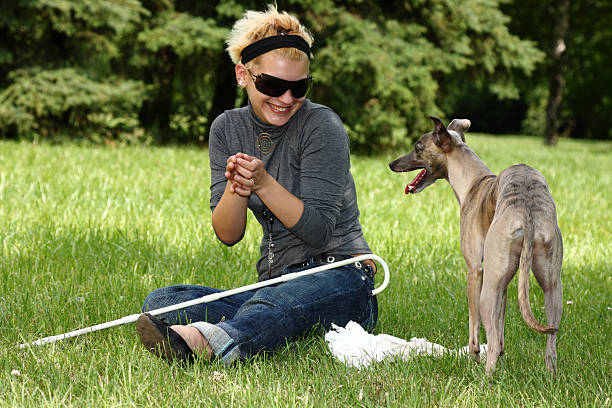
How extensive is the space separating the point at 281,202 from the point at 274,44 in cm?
84

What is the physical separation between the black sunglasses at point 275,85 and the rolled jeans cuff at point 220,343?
4.04 ft

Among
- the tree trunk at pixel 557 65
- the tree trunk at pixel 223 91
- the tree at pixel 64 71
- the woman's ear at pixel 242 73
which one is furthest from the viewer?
the tree trunk at pixel 557 65

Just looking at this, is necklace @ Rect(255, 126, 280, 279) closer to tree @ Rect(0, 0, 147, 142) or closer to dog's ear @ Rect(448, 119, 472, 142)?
dog's ear @ Rect(448, 119, 472, 142)

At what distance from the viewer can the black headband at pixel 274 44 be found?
3357mm

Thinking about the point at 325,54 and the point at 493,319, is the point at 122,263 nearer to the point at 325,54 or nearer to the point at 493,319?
the point at 493,319

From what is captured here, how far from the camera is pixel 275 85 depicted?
11.0 ft

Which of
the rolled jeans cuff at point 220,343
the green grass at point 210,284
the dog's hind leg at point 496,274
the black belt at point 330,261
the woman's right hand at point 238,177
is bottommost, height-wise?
the green grass at point 210,284

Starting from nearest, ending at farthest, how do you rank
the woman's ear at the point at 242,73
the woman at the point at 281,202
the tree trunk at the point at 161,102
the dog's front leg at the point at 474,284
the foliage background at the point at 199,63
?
1. the dog's front leg at the point at 474,284
2. the woman at the point at 281,202
3. the woman's ear at the point at 242,73
4. the foliage background at the point at 199,63
5. the tree trunk at the point at 161,102

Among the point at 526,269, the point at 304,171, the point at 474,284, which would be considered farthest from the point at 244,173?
the point at 526,269

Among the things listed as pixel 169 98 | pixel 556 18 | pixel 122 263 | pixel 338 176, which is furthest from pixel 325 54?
pixel 556 18

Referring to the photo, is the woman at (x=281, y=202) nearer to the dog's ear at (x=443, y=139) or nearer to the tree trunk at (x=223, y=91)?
the dog's ear at (x=443, y=139)

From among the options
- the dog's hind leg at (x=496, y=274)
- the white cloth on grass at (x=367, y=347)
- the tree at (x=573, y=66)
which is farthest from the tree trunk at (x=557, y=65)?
the dog's hind leg at (x=496, y=274)

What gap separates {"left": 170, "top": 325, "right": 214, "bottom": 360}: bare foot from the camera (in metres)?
2.84

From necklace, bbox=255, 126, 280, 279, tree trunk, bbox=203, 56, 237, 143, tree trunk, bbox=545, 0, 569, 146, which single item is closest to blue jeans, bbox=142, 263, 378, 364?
necklace, bbox=255, 126, 280, 279
